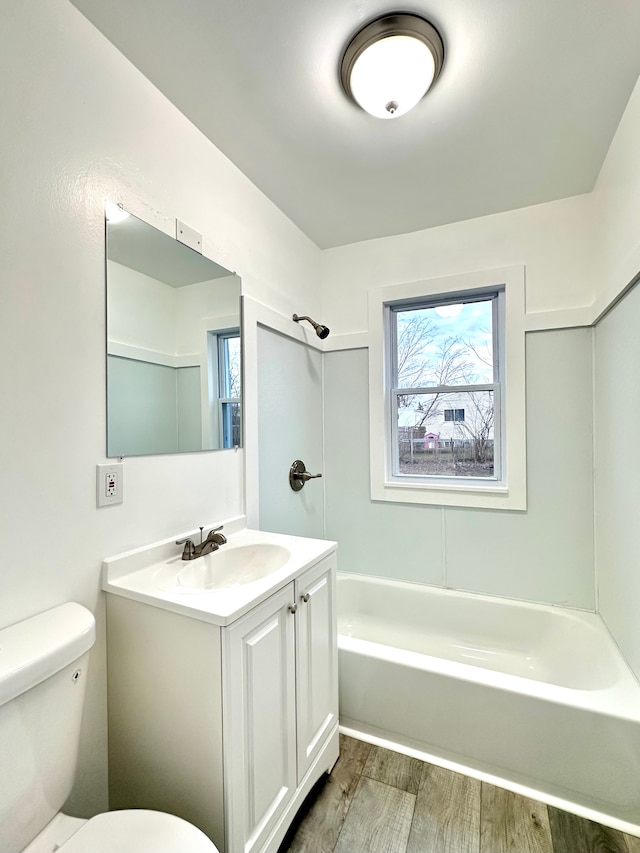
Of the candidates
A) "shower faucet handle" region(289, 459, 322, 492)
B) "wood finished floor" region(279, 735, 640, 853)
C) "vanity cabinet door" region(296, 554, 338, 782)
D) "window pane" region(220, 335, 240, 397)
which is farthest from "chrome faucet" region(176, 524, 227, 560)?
"wood finished floor" region(279, 735, 640, 853)

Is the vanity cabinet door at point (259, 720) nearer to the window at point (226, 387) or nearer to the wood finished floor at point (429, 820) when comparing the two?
the wood finished floor at point (429, 820)

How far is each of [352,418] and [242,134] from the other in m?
1.62

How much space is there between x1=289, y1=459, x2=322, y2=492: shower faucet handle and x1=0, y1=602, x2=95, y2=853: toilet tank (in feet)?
4.36

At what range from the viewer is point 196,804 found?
98cm

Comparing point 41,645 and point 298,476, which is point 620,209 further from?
point 41,645

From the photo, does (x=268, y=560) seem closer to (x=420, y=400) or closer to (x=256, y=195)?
(x=420, y=400)

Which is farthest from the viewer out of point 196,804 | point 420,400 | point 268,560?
point 420,400

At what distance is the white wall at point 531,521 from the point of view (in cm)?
202

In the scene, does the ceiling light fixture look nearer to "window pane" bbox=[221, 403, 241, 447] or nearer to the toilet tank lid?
"window pane" bbox=[221, 403, 241, 447]

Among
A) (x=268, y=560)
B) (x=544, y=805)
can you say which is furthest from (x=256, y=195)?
(x=544, y=805)

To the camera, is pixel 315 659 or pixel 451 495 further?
pixel 451 495

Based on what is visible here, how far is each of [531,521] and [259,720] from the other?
1.75 meters

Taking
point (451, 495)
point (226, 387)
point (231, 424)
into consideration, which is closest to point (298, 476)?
point (231, 424)

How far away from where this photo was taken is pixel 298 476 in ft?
7.38
